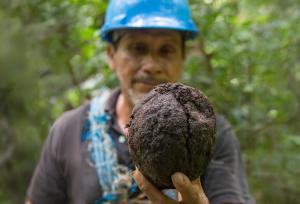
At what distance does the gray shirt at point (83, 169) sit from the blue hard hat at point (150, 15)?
1.42 ft

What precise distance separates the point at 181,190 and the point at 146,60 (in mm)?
918

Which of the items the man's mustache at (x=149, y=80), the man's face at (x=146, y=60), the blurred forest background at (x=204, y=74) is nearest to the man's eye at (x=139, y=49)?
the man's face at (x=146, y=60)

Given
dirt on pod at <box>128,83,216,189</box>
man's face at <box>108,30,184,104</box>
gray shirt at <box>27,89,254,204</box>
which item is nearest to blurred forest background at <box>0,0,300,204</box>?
gray shirt at <box>27,89,254,204</box>

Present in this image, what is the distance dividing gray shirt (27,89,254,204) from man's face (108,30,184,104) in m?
0.26

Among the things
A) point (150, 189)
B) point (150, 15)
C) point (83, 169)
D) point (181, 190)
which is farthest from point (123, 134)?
point (181, 190)

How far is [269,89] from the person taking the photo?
9.59ft

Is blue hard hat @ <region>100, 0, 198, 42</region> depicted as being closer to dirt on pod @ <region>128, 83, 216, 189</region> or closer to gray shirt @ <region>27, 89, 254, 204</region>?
gray shirt @ <region>27, 89, 254, 204</region>

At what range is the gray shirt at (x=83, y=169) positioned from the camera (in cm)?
215

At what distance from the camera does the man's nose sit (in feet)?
6.98

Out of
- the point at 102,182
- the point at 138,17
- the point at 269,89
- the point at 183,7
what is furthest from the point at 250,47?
the point at 102,182

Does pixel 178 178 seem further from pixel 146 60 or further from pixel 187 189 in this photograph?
pixel 146 60

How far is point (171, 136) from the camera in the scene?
1364 mm

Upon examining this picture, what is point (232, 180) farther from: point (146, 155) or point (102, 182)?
point (146, 155)

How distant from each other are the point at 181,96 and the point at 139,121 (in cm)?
15
